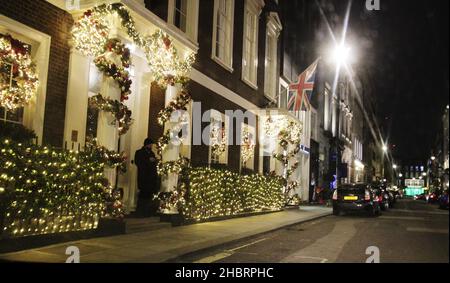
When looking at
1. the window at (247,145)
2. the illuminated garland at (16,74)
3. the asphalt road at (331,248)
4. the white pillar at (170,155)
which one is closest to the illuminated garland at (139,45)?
the white pillar at (170,155)

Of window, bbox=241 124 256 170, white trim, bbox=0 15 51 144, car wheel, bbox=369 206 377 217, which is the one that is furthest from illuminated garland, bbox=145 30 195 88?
car wheel, bbox=369 206 377 217

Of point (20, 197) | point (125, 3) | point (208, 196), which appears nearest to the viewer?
point (20, 197)

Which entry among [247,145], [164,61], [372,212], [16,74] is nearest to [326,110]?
[372,212]

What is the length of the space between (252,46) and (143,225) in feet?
39.6

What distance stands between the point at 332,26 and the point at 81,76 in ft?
107

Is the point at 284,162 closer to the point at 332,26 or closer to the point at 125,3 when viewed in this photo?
the point at 125,3

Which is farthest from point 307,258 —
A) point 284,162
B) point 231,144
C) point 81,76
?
Result: point 284,162

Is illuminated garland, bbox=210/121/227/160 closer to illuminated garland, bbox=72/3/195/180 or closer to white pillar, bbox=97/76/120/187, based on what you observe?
illuminated garland, bbox=72/3/195/180

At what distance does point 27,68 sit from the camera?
28.0 ft

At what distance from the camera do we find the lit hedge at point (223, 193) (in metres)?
12.9

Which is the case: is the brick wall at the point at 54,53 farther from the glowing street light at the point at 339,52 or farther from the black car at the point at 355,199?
the glowing street light at the point at 339,52

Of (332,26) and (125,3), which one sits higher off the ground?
(332,26)

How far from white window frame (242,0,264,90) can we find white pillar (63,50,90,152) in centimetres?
1034

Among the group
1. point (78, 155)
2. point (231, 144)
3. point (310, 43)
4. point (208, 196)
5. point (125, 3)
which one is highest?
point (310, 43)
